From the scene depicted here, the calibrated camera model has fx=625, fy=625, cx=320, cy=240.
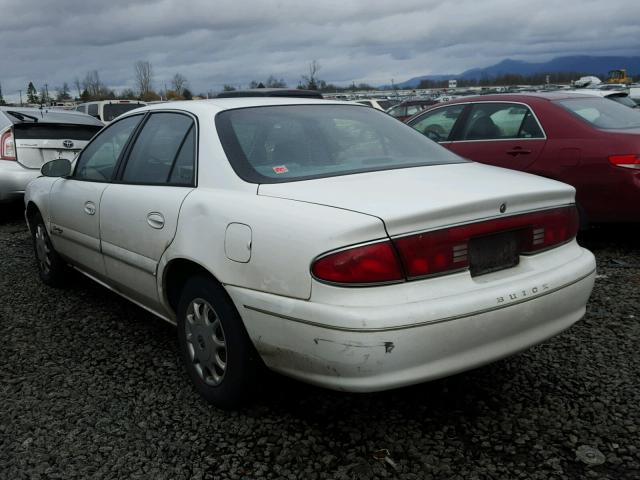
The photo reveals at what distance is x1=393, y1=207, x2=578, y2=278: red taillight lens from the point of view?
2344 millimetres

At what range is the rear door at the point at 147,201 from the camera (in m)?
3.16

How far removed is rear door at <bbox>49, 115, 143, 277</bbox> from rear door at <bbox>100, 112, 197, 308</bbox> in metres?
0.17

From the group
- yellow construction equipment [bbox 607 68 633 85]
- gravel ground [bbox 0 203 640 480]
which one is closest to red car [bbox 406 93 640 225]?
gravel ground [bbox 0 203 640 480]

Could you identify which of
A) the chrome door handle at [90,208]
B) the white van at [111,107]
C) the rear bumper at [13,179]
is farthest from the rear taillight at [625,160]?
the white van at [111,107]

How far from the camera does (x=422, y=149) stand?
3.44 m

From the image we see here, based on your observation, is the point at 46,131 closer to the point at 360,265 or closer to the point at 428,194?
the point at 428,194

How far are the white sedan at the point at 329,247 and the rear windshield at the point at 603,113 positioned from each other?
2940 millimetres

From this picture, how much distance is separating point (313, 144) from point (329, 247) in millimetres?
1053

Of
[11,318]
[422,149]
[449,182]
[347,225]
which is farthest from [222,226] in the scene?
[11,318]

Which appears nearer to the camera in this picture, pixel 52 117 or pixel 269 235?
pixel 269 235

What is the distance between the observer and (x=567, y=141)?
5.67 m

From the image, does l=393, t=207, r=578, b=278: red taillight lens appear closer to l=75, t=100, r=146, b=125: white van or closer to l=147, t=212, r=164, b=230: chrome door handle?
l=147, t=212, r=164, b=230: chrome door handle

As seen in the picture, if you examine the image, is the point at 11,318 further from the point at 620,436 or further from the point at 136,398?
the point at 620,436

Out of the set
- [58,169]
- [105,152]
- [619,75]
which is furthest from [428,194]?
[619,75]
